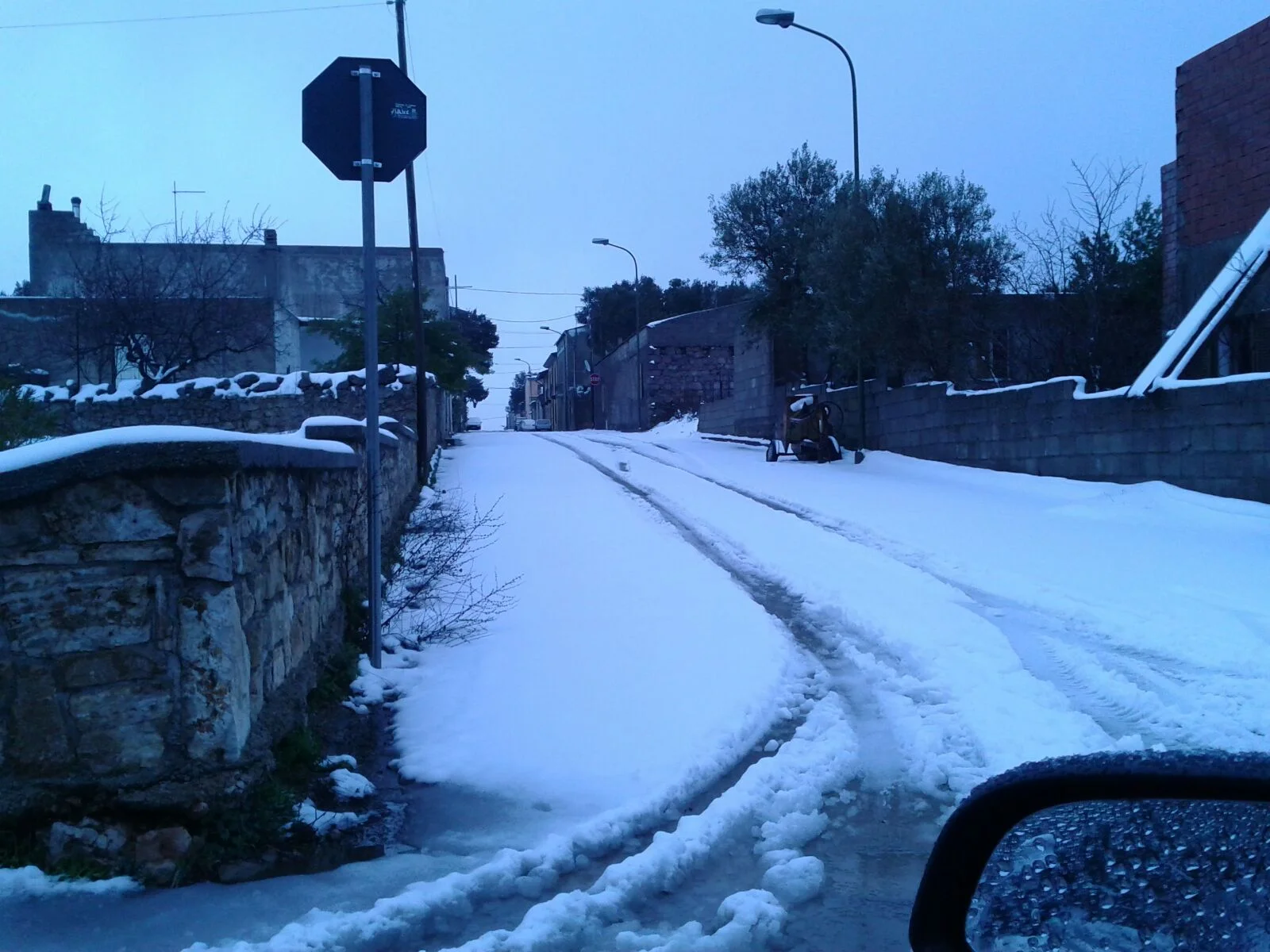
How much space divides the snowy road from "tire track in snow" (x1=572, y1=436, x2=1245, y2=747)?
25 millimetres

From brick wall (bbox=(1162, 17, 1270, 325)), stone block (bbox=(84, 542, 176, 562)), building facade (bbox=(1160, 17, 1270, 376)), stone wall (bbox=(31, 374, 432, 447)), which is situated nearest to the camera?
stone block (bbox=(84, 542, 176, 562))

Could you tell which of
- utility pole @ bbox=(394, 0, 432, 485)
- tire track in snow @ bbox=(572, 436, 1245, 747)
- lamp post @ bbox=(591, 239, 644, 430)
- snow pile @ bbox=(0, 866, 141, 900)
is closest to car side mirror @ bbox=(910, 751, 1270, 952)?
snow pile @ bbox=(0, 866, 141, 900)

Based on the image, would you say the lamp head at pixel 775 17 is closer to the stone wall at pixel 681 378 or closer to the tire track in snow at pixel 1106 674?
the tire track in snow at pixel 1106 674

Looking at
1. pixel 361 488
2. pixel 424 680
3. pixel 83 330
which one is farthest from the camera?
pixel 83 330

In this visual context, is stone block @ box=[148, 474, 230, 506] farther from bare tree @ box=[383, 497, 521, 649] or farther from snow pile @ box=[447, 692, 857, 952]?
bare tree @ box=[383, 497, 521, 649]

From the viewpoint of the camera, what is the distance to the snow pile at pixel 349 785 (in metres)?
4.77

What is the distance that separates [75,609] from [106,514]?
359 mm

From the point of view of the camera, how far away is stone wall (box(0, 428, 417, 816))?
154 inches

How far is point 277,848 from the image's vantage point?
13.8 ft

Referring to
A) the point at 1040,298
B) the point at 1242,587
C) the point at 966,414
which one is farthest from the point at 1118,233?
the point at 1242,587

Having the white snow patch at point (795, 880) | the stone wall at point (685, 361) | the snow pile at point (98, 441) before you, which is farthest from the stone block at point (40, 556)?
the stone wall at point (685, 361)

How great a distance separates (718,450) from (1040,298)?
1007 centimetres

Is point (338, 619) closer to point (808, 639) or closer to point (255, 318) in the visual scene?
point (808, 639)

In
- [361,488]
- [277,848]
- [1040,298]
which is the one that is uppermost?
[1040,298]
